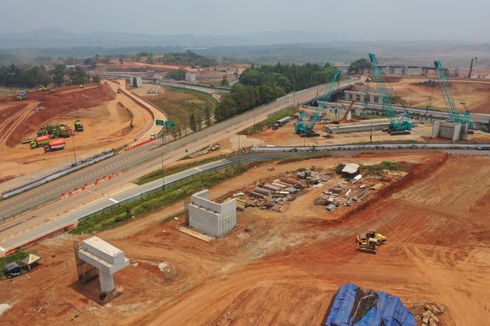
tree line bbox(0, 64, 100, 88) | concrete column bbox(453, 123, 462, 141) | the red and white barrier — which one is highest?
tree line bbox(0, 64, 100, 88)

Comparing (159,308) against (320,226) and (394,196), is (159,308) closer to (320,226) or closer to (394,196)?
(320,226)

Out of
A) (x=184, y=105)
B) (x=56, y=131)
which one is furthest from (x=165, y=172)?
(x=184, y=105)

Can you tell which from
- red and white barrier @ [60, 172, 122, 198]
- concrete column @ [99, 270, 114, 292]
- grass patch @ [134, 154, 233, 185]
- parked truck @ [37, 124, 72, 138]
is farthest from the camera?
parked truck @ [37, 124, 72, 138]

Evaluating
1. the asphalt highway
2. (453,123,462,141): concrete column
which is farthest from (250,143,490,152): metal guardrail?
the asphalt highway

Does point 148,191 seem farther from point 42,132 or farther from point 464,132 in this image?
point 464,132

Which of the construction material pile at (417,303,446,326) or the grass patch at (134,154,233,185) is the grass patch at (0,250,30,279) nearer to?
the grass patch at (134,154,233,185)
